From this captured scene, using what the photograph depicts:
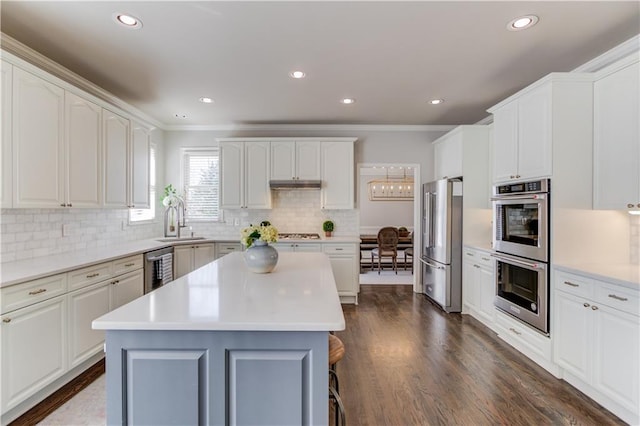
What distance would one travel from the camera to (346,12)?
2.11 m

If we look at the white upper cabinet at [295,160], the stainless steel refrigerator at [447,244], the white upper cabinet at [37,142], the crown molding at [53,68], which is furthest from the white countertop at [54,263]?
the stainless steel refrigerator at [447,244]

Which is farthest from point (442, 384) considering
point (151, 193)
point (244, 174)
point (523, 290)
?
point (151, 193)

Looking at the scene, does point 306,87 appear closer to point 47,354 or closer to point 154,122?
point 154,122

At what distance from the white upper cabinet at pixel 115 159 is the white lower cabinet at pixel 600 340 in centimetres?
426

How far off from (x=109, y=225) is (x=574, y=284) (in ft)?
15.3

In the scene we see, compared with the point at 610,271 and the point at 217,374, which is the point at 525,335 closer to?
the point at 610,271

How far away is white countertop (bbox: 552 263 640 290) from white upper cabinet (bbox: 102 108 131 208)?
4.23 metres

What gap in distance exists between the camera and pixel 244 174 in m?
4.79

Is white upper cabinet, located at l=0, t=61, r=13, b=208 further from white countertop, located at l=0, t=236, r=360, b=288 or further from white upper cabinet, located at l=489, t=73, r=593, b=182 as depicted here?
white upper cabinet, located at l=489, t=73, r=593, b=182

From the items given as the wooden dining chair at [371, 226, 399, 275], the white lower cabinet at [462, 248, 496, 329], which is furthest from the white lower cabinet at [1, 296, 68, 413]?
the wooden dining chair at [371, 226, 399, 275]

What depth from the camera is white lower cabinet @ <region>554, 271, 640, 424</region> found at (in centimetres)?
191

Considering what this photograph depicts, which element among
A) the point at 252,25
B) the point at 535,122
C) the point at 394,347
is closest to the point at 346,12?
the point at 252,25

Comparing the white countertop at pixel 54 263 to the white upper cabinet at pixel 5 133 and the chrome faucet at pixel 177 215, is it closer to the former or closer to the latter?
the white upper cabinet at pixel 5 133

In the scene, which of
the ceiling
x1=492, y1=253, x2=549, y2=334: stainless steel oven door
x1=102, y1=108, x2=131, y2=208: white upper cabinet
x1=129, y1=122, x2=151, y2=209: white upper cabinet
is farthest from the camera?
x1=129, y1=122, x2=151, y2=209: white upper cabinet
